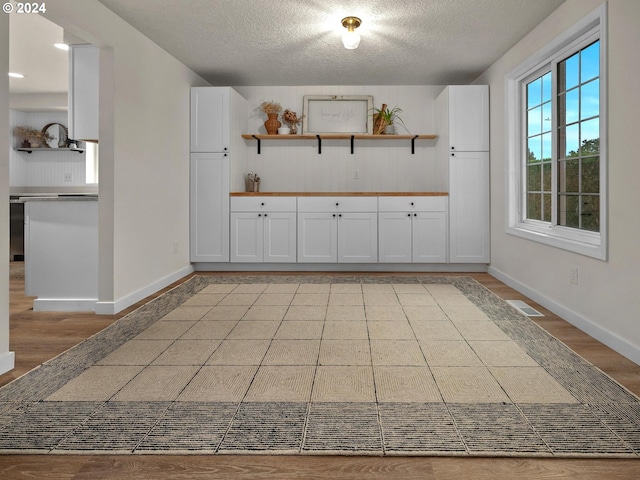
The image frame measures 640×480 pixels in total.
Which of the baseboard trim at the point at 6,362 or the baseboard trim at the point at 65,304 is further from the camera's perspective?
the baseboard trim at the point at 65,304

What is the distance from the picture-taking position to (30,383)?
7.02 feet

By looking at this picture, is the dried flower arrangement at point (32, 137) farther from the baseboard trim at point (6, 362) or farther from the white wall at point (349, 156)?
the baseboard trim at point (6, 362)

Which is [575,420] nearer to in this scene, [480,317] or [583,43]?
[480,317]

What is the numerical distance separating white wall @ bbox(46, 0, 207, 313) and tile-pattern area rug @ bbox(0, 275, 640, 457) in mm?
636

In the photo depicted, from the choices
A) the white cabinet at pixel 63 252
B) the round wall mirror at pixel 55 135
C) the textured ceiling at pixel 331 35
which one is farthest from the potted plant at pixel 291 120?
the round wall mirror at pixel 55 135

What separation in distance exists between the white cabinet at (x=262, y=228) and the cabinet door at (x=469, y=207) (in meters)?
1.78

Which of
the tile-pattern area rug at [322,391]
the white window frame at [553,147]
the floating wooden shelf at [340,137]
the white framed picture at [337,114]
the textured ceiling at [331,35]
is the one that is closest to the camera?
the tile-pattern area rug at [322,391]

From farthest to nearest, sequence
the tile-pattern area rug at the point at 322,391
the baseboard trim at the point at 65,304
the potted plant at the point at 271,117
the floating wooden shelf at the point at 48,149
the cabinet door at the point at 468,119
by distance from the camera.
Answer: the floating wooden shelf at the point at 48,149, the potted plant at the point at 271,117, the cabinet door at the point at 468,119, the baseboard trim at the point at 65,304, the tile-pattern area rug at the point at 322,391

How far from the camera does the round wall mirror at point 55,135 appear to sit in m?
7.08

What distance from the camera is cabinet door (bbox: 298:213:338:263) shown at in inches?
212

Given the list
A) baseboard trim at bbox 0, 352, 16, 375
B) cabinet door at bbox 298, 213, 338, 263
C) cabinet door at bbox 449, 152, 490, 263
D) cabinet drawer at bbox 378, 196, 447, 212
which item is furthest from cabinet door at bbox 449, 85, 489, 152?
baseboard trim at bbox 0, 352, 16, 375

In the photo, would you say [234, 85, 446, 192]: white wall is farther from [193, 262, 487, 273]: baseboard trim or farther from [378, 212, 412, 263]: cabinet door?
[193, 262, 487, 273]: baseboard trim

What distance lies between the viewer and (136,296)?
387 cm

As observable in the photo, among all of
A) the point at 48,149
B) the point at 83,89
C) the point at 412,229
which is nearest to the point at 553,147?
the point at 412,229
